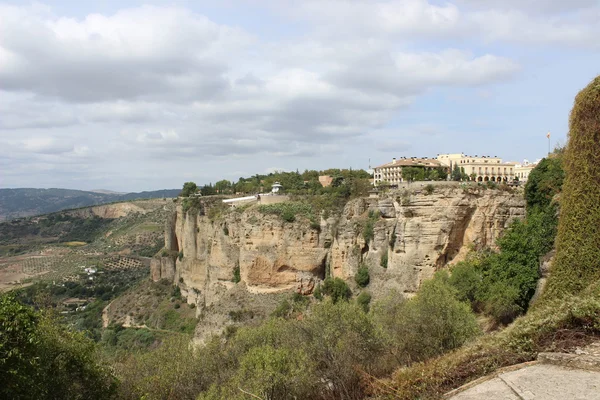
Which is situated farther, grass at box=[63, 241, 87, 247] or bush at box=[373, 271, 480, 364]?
grass at box=[63, 241, 87, 247]

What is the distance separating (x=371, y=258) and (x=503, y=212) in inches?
315

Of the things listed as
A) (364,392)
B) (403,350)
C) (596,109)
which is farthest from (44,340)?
(596,109)

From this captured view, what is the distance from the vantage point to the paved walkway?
22.3 ft

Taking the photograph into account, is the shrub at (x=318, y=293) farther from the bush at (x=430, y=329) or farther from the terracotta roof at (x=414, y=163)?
the terracotta roof at (x=414, y=163)

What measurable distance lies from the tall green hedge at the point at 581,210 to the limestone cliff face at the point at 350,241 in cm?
906

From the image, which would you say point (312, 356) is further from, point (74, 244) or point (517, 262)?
point (74, 244)

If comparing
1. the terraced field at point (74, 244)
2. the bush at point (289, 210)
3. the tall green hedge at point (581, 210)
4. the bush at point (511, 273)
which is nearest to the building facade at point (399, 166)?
the bush at point (289, 210)

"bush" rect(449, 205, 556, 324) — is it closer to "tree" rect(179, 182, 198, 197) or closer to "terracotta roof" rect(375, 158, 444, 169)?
"terracotta roof" rect(375, 158, 444, 169)

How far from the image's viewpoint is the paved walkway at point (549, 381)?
681 cm

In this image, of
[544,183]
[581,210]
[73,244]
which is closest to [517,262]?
[544,183]

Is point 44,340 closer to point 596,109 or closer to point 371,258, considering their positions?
point 596,109

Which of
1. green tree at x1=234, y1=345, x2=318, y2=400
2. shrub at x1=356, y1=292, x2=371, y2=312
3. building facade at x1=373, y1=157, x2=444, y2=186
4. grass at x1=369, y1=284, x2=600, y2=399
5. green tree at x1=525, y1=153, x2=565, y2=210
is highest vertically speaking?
building facade at x1=373, y1=157, x2=444, y2=186

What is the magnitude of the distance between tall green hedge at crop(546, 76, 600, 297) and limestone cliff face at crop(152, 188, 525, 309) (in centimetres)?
906

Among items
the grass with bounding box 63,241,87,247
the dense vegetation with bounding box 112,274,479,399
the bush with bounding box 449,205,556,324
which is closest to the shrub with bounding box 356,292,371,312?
the bush with bounding box 449,205,556,324
